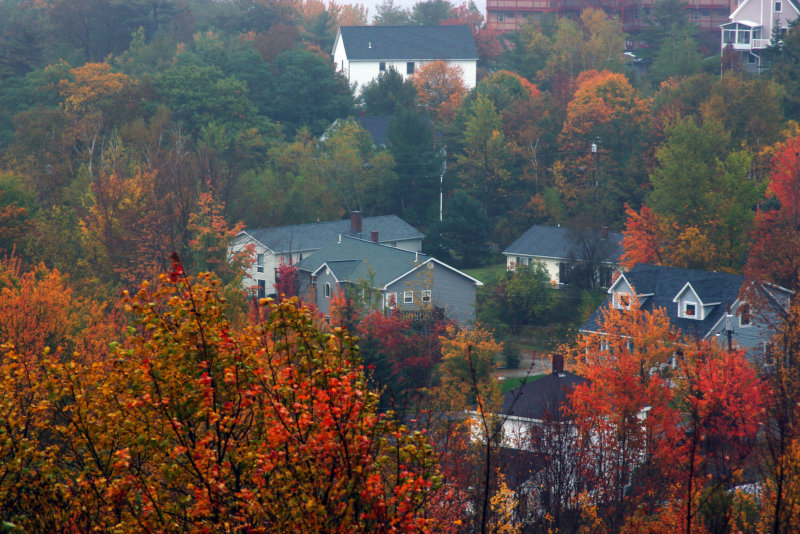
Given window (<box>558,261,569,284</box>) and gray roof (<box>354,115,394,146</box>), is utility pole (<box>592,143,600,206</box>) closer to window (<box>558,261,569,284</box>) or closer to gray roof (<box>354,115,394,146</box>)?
window (<box>558,261,569,284</box>)

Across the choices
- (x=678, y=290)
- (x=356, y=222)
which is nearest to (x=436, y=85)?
(x=356, y=222)

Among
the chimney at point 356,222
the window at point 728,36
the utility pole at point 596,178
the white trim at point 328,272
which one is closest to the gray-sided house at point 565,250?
the utility pole at point 596,178

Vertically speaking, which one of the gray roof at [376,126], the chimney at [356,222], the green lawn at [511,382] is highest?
the gray roof at [376,126]

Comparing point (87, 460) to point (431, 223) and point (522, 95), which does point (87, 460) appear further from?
point (522, 95)

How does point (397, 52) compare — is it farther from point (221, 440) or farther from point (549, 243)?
point (221, 440)

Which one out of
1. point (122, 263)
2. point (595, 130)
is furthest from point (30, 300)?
point (595, 130)

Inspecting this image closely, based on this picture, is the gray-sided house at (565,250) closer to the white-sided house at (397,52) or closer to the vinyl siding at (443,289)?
the vinyl siding at (443,289)
